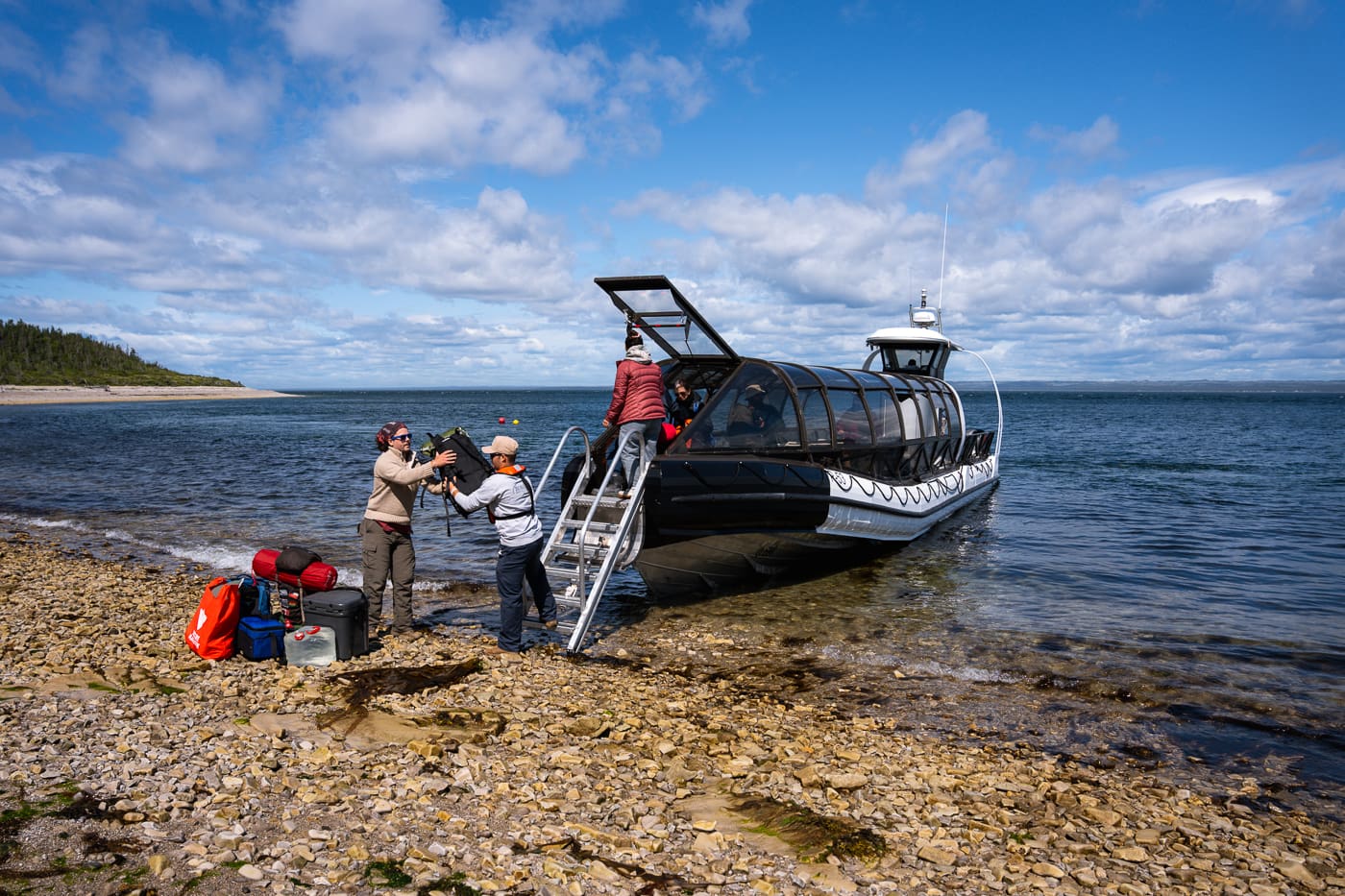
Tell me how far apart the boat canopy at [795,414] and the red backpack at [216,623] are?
487cm

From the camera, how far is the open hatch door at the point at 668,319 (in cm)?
950

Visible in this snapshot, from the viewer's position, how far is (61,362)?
105562 millimetres

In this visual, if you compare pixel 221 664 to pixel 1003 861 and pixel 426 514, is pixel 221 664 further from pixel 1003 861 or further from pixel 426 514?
pixel 426 514

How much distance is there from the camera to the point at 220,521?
53.3 feet

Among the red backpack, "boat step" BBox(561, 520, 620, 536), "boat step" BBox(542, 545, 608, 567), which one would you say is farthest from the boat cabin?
the red backpack

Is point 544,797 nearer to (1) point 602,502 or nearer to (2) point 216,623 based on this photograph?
(2) point 216,623

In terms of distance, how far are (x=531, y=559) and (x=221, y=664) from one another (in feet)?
8.93

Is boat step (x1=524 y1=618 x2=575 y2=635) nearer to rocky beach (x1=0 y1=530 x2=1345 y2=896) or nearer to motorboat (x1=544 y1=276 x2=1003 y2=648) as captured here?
motorboat (x1=544 y1=276 x2=1003 y2=648)

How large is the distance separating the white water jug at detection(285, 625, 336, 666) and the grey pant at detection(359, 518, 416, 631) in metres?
0.93

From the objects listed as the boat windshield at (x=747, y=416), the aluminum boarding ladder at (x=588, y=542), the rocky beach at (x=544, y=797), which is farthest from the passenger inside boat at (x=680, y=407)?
the rocky beach at (x=544, y=797)

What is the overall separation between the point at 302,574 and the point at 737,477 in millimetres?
4746

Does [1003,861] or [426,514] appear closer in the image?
[1003,861]

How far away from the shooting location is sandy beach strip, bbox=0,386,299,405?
79.6 meters

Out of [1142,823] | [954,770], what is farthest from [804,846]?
[1142,823]
